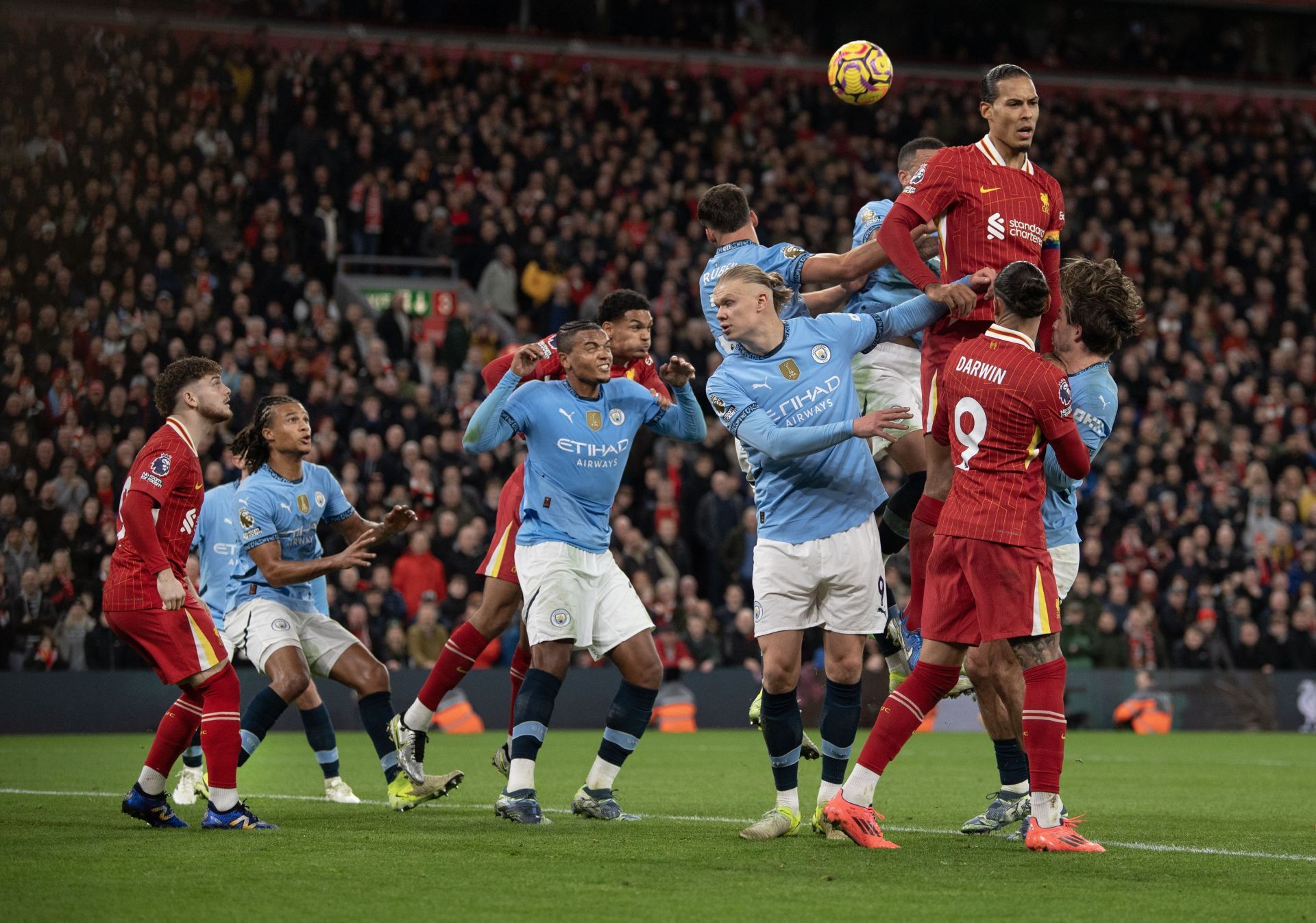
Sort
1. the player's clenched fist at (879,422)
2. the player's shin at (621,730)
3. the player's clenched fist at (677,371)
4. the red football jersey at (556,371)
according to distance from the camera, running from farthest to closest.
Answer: the red football jersey at (556,371), the player's shin at (621,730), the player's clenched fist at (677,371), the player's clenched fist at (879,422)

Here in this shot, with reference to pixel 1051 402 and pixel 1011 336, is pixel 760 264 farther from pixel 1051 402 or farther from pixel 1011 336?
pixel 1051 402

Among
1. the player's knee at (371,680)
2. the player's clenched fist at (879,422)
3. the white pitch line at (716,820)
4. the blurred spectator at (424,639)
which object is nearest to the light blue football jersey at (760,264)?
the player's clenched fist at (879,422)

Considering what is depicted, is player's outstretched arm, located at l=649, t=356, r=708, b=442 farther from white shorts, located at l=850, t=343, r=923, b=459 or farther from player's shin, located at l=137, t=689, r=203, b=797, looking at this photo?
player's shin, located at l=137, t=689, r=203, b=797

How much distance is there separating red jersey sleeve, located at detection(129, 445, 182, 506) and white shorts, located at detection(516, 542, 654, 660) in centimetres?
183

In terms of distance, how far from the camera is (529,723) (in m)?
8.41

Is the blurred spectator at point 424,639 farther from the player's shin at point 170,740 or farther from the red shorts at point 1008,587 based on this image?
the red shorts at point 1008,587

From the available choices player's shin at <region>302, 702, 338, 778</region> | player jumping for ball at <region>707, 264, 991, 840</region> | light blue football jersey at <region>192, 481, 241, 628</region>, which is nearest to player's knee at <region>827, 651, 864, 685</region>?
player jumping for ball at <region>707, 264, 991, 840</region>

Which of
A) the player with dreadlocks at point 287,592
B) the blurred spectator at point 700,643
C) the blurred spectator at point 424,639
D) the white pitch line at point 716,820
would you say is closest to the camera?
the white pitch line at point 716,820

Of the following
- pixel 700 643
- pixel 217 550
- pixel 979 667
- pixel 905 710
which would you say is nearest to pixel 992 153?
pixel 979 667

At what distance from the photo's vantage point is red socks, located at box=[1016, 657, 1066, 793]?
6961 mm

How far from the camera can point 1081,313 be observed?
7680mm

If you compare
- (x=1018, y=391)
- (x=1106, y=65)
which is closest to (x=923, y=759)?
(x=1018, y=391)

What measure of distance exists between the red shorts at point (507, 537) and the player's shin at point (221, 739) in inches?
72.1

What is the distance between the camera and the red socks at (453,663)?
A: 31.1 ft
